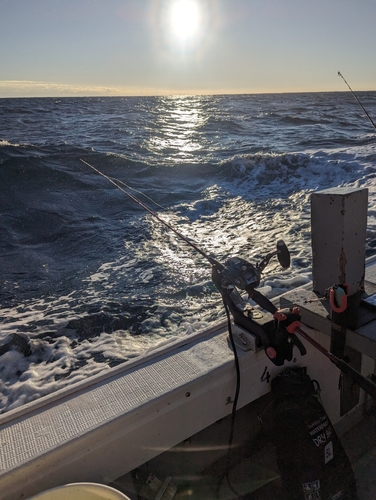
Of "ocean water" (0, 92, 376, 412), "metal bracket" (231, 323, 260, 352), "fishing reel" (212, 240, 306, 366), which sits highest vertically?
"fishing reel" (212, 240, 306, 366)

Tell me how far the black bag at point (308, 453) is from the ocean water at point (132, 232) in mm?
1847

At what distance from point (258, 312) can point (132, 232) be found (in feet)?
15.8

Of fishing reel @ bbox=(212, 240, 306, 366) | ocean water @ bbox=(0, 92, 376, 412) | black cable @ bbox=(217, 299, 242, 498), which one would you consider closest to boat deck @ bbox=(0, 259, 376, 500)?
black cable @ bbox=(217, 299, 242, 498)

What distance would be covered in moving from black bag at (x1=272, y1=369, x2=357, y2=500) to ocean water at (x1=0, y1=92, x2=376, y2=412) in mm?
1847

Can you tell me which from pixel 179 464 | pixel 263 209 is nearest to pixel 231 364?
pixel 179 464

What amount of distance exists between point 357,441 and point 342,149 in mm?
11711

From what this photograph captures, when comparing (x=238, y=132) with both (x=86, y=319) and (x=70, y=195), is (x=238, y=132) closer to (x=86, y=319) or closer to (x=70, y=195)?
(x=70, y=195)

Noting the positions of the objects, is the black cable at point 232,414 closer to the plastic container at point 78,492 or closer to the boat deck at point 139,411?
the boat deck at point 139,411

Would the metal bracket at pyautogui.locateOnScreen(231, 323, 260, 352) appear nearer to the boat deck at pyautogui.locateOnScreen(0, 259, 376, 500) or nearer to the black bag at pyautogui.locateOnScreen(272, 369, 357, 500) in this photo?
the boat deck at pyautogui.locateOnScreen(0, 259, 376, 500)

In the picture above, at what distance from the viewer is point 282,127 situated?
19562mm

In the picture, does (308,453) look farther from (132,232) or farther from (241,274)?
(132,232)

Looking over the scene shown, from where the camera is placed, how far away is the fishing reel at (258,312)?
5.43 feet

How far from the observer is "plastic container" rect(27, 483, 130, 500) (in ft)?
4.00

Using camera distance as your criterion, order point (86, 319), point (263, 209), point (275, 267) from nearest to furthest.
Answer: point (86, 319) < point (275, 267) < point (263, 209)
